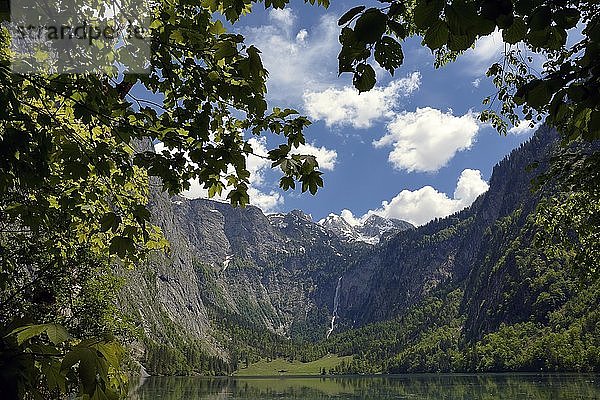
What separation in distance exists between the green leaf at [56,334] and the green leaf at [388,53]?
2.52m

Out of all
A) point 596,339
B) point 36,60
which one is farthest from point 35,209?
point 596,339

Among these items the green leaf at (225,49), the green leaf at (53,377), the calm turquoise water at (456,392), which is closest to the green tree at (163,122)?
the green leaf at (225,49)

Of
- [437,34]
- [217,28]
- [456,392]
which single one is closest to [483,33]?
[437,34]

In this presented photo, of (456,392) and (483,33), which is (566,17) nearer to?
(483,33)

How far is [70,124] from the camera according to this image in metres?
7.92

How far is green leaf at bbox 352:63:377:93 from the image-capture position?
3289 mm

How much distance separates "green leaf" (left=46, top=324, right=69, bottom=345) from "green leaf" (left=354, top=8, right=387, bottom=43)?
220 cm

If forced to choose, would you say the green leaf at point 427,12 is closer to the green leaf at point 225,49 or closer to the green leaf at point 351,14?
the green leaf at point 351,14

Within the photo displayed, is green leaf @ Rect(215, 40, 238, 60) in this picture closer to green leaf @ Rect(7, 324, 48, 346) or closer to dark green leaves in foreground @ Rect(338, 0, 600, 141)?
dark green leaves in foreground @ Rect(338, 0, 600, 141)

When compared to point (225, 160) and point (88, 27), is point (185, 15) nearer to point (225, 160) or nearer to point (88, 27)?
point (88, 27)

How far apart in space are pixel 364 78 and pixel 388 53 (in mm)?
275

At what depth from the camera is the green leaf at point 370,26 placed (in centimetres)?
251

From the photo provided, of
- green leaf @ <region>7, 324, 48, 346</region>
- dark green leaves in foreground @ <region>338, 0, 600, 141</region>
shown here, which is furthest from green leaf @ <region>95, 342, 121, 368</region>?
dark green leaves in foreground @ <region>338, 0, 600, 141</region>

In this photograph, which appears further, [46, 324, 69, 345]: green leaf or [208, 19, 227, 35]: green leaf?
[208, 19, 227, 35]: green leaf
